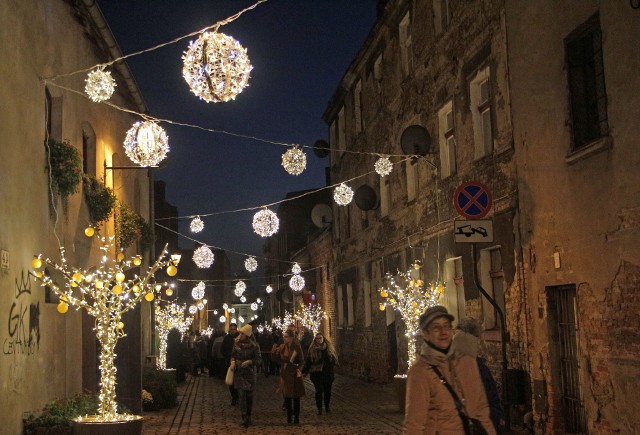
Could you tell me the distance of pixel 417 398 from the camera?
5.62 meters

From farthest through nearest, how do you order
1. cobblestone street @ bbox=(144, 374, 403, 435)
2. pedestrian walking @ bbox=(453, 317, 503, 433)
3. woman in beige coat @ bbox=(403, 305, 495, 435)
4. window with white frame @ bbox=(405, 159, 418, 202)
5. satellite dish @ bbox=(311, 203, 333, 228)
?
1. satellite dish @ bbox=(311, 203, 333, 228)
2. window with white frame @ bbox=(405, 159, 418, 202)
3. cobblestone street @ bbox=(144, 374, 403, 435)
4. pedestrian walking @ bbox=(453, 317, 503, 433)
5. woman in beige coat @ bbox=(403, 305, 495, 435)

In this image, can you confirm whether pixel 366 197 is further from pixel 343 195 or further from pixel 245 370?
pixel 245 370

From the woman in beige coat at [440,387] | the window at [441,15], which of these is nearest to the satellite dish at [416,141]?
the window at [441,15]

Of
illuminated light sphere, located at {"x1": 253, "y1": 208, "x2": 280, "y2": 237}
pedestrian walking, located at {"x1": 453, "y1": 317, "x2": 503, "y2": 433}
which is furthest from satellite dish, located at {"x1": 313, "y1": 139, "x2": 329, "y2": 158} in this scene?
pedestrian walking, located at {"x1": 453, "y1": 317, "x2": 503, "y2": 433}

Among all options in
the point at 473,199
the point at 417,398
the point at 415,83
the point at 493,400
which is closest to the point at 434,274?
the point at 415,83

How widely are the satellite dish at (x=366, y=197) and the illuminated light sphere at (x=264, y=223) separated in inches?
119

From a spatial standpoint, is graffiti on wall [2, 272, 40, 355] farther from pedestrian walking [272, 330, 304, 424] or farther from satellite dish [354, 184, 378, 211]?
satellite dish [354, 184, 378, 211]

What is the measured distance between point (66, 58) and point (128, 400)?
22.1ft

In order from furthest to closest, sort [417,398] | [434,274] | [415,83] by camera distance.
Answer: [415,83] < [434,274] < [417,398]

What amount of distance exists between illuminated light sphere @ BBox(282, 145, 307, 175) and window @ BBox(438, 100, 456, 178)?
3.22m

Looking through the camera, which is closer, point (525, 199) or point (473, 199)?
point (473, 199)

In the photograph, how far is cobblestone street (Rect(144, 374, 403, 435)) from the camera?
1505 cm

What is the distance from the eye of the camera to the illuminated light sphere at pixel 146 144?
1315 centimetres

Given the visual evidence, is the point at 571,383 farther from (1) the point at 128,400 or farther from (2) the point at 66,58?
(2) the point at 66,58
